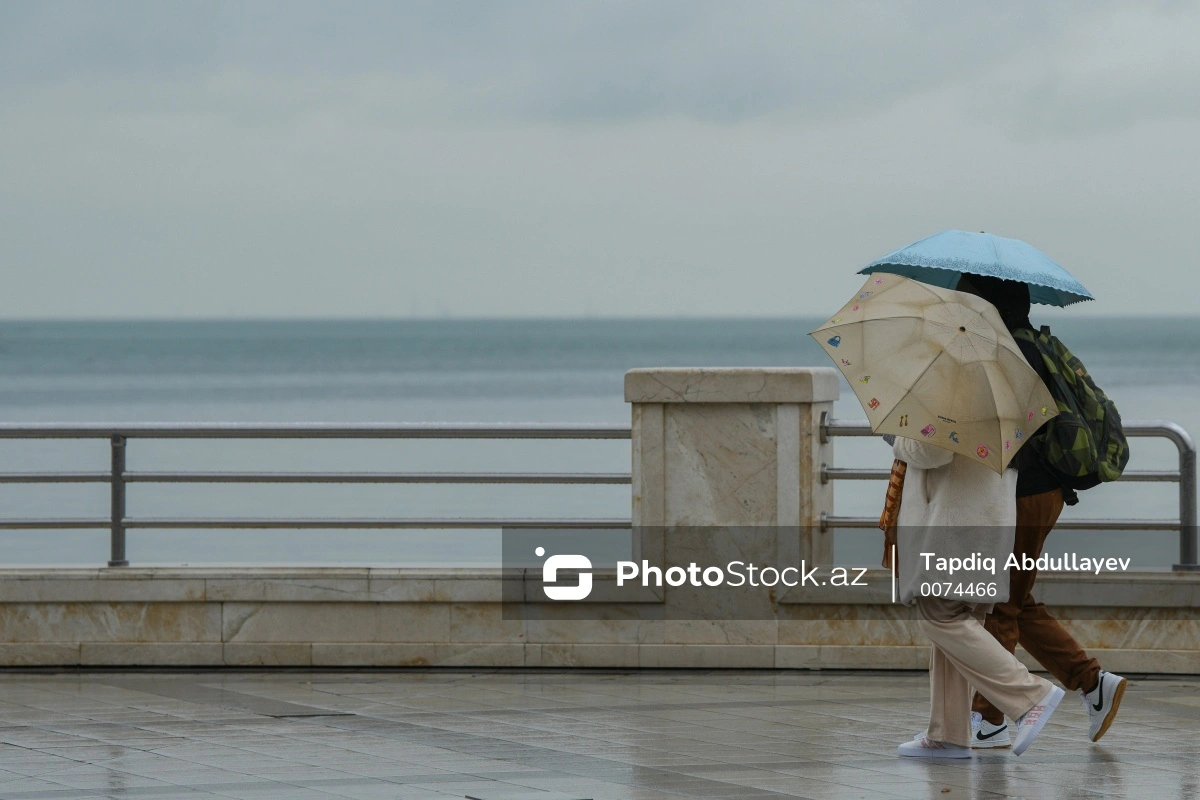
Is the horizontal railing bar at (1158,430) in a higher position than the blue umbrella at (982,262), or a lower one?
lower

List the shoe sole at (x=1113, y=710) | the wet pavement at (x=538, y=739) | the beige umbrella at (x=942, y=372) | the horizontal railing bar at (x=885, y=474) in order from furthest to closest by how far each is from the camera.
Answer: the horizontal railing bar at (x=885, y=474), the shoe sole at (x=1113, y=710), the beige umbrella at (x=942, y=372), the wet pavement at (x=538, y=739)

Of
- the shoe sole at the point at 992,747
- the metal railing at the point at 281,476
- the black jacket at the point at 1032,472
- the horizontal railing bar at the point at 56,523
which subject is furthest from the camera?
the horizontal railing bar at the point at 56,523

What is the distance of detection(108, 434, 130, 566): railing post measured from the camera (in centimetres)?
966

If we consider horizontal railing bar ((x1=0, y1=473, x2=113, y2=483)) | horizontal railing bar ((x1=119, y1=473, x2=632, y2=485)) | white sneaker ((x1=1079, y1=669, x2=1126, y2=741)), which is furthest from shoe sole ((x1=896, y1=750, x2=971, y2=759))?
horizontal railing bar ((x1=0, y1=473, x2=113, y2=483))

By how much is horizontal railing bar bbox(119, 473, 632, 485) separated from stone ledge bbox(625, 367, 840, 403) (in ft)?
1.64

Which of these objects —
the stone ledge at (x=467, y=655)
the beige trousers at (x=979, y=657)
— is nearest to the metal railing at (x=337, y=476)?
the stone ledge at (x=467, y=655)

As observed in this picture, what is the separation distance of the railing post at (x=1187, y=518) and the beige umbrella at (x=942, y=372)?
258cm

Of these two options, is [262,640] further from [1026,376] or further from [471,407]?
[471,407]

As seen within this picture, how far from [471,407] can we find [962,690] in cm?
5863

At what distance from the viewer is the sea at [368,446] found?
20656 mm

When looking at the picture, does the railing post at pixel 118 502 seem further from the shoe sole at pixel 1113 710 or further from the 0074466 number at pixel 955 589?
the shoe sole at pixel 1113 710

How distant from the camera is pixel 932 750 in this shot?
717cm

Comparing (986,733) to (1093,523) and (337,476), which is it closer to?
(1093,523)
